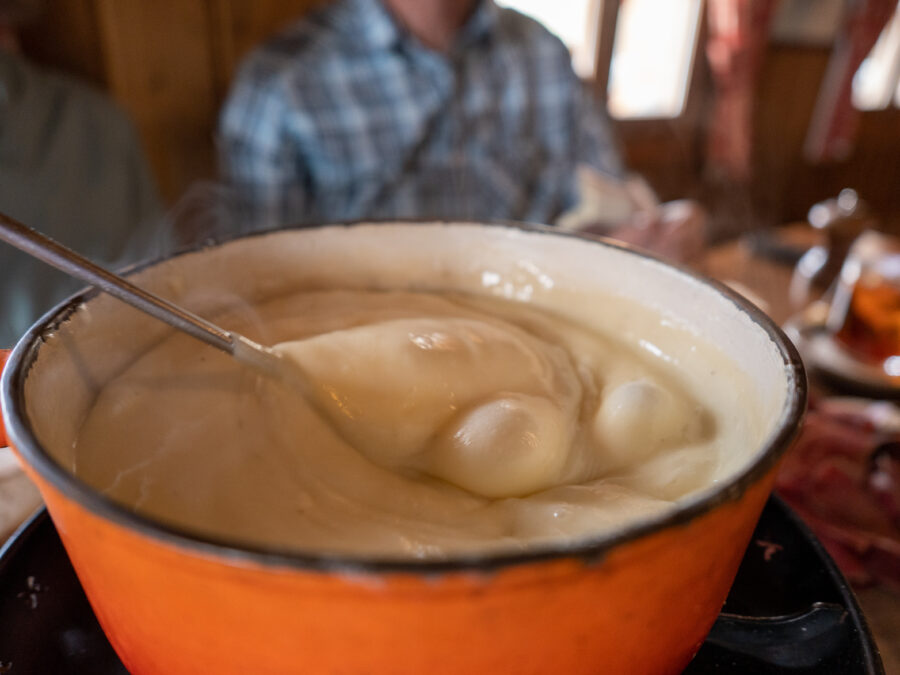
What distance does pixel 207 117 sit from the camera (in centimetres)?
155

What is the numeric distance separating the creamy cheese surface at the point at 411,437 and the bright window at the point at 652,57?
2.65 metres

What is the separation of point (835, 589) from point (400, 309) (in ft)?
1.22

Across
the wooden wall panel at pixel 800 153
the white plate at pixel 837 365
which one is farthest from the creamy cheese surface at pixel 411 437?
the wooden wall panel at pixel 800 153

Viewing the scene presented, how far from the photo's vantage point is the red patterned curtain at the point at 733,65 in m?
2.94

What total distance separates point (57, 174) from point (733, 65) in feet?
9.35

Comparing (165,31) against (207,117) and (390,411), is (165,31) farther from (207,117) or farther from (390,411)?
(390,411)

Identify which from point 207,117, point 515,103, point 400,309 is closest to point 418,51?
point 515,103

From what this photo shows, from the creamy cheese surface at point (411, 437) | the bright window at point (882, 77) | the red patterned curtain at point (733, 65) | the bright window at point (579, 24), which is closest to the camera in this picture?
the creamy cheese surface at point (411, 437)

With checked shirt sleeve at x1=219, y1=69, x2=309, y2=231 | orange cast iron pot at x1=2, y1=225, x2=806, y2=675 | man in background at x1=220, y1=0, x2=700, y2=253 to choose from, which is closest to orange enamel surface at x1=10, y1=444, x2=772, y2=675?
orange cast iron pot at x1=2, y1=225, x2=806, y2=675

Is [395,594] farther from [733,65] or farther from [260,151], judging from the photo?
[733,65]

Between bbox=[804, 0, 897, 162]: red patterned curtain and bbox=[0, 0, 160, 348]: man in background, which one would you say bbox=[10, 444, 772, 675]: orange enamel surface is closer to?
bbox=[0, 0, 160, 348]: man in background

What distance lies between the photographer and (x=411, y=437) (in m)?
0.45

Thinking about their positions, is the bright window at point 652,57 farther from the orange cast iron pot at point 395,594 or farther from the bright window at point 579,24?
the orange cast iron pot at point 395,594

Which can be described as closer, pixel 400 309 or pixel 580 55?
pixel 400 309
